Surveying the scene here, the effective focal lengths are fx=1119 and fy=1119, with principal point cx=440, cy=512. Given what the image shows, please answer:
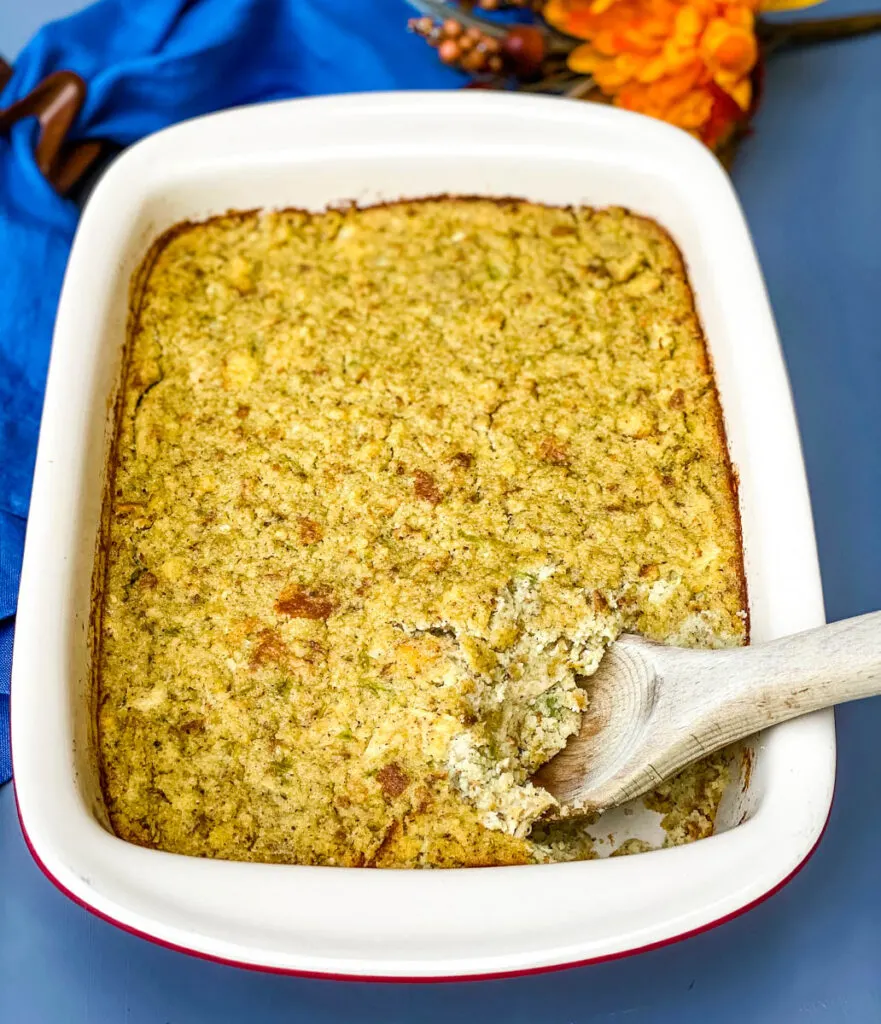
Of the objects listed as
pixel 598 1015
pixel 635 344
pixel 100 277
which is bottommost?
pixel 598 1015

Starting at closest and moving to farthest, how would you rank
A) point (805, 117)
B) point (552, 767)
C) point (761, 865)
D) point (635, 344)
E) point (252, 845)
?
point (761, 865) → point (252, 845) → point (552, 767) → point (635, 344) → point (805, 117)

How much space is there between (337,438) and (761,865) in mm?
733

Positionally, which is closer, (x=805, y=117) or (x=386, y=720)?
(x=386, y=720)

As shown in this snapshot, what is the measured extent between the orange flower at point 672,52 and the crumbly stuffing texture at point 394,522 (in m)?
0.26

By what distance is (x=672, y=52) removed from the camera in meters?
1.68

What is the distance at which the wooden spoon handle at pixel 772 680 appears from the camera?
1.17m

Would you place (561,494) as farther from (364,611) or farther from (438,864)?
(438,864)

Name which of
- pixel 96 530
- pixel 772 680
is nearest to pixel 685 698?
pixel 772 680

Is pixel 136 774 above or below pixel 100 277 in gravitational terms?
below

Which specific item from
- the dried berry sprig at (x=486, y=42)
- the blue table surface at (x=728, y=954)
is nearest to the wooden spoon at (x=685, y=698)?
the blue table surface at (x=728, y=954)

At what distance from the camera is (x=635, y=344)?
5.10 ft

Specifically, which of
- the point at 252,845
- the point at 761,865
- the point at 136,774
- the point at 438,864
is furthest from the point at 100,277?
the point at 761,865

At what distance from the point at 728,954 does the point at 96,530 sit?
3.30 ft

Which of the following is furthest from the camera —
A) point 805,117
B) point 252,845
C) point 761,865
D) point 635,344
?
point 805,117
